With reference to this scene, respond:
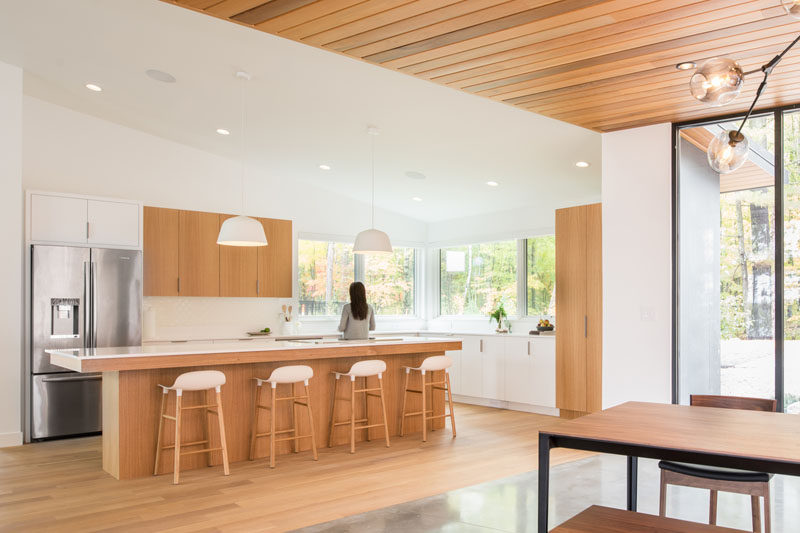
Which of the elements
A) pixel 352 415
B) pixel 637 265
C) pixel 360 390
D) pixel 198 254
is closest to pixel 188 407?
pixel 352 415

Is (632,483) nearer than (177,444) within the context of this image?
Result: Yes

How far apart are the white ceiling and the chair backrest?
3005 mm

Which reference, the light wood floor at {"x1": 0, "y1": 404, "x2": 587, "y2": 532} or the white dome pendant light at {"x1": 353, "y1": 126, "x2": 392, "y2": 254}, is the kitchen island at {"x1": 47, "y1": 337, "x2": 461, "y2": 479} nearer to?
the light wood floor at {"x1": 0, "y1": 404, "x2": 587, "y2": 532}

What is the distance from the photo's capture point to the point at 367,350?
5875 millimetres

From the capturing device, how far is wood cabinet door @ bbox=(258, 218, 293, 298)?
797 centimetres

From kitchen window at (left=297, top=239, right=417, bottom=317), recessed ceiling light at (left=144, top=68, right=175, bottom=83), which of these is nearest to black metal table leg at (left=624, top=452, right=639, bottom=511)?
recessed ceiling light at (left=144, top=68, right=175, bottom=83)

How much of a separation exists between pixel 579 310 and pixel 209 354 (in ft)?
12.1

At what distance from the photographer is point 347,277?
917 centimetres

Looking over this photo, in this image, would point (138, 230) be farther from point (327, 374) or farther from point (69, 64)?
point (327, 374)

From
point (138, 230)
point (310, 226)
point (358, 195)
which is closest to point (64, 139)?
point (138, 230)

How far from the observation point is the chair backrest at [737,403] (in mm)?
3262

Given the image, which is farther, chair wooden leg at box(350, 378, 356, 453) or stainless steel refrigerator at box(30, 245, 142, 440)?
stainless steel refrigerator at box(30, 245, 142, 440)

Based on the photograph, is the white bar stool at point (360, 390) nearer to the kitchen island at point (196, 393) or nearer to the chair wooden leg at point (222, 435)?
the kitchen island at point (196, 393)

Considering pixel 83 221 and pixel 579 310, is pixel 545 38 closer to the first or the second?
pixel 579 310
